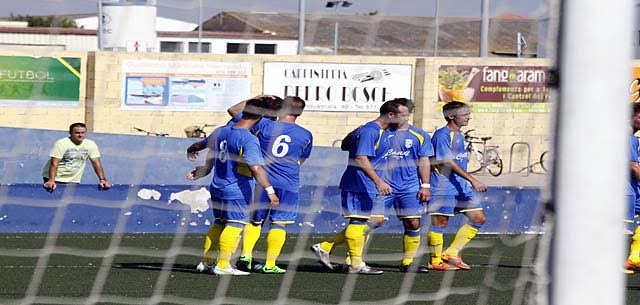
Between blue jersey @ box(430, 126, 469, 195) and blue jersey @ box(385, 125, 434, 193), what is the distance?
141 millimetres

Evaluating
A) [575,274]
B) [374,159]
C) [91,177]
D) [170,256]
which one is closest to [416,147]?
[374,159]

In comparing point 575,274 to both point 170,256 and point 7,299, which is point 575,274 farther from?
point 170,256

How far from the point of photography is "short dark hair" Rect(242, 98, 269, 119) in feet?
31.2

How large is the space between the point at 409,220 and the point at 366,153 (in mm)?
767

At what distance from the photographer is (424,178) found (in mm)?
10273

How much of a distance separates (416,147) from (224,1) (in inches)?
166

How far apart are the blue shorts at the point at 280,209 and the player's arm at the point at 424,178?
1.02 m

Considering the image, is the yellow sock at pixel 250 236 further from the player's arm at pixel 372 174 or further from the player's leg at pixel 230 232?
the player's arm at pixel 372 174

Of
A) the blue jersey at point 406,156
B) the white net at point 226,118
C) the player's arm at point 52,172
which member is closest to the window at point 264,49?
the white net at point 226,118

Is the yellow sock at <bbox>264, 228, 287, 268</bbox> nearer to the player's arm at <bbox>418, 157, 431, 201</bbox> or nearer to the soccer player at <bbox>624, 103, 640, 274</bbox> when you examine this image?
the player's arm at <bbox>418, 157, 431, 201</bbox>

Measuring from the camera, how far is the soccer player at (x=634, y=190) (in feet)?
32.1

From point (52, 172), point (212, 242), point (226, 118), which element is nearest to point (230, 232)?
point (212, 242)

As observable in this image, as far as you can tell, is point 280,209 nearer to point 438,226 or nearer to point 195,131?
point 438,226

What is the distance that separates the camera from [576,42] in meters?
2.96
